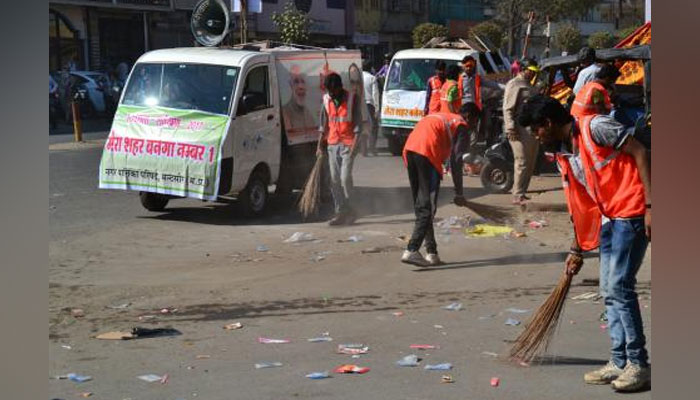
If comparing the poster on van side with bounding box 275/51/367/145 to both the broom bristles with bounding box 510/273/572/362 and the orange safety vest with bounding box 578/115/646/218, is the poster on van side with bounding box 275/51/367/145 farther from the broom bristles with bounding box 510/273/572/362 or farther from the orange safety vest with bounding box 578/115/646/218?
the orange safety vest with bounding box 578/115/646/218

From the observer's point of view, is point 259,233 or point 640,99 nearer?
point 259,233

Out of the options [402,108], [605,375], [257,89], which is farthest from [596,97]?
[402,108]

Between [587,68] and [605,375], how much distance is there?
835 centimetres

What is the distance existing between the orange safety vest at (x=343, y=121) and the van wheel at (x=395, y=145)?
8.39m

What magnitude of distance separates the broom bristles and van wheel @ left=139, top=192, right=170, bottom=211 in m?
7.49

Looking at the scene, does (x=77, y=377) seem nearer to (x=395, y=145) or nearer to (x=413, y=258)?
(x=413, y=258)

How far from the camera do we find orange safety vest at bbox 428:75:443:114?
47.8 feet

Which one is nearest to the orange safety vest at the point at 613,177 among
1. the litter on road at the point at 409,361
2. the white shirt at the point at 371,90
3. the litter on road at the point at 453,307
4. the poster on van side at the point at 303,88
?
the litter on road at the point at 409,361

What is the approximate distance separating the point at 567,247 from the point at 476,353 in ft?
13.5

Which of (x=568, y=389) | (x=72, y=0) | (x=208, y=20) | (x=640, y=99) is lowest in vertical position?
(x=568, y=389)

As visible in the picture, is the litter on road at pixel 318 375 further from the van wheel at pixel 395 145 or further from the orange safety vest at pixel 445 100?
the van wheel at pixel 395 145

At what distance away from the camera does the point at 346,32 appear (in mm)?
41125

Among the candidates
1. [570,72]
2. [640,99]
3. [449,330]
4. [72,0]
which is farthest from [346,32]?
[449,330]
